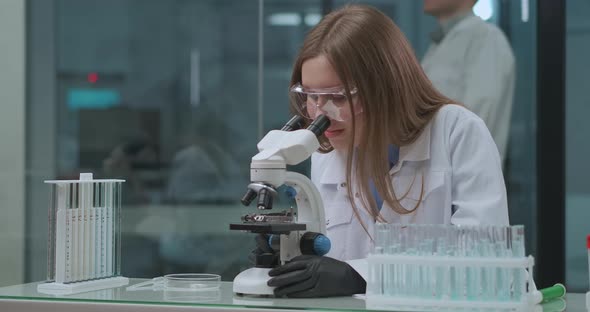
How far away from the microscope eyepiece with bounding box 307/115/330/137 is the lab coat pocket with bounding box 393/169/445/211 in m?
0.41

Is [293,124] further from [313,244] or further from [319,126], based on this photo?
[313,244]

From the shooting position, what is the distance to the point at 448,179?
2.04 metres

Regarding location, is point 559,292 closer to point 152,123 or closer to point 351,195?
point 351,195

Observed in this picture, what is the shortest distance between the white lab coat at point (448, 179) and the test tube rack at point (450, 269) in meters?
0.52

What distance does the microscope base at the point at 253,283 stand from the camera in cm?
153

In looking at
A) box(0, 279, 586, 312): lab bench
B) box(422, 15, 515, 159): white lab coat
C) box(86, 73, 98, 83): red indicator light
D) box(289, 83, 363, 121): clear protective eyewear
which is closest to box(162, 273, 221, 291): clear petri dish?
box(0, 279, 586, 312): lab bench

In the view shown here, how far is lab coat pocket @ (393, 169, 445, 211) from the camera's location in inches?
80.6

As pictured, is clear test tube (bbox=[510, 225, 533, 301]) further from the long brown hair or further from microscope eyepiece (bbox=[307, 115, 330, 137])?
the long brown hair

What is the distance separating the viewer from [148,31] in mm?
4531

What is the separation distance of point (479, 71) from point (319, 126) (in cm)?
228

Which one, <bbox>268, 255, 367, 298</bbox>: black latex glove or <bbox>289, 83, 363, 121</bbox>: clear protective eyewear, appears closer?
<bbox>268, 255, 367, 298</bbox>: black latex glove

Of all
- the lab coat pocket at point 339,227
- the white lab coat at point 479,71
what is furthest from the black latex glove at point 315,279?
the white lab coat at point 479,71

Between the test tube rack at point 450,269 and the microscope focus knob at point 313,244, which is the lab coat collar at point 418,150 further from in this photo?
the test tube rack at point 450,269

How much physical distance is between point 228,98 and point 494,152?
2591 mm
